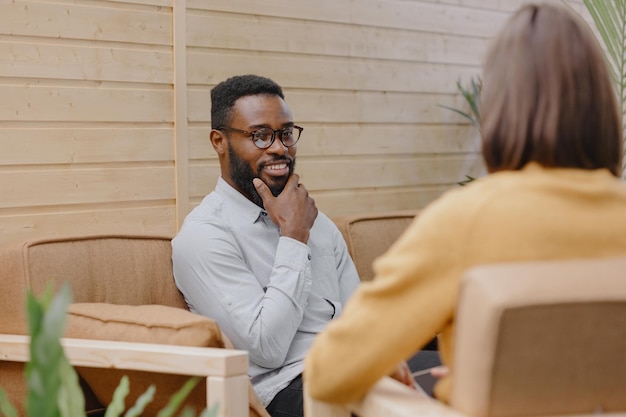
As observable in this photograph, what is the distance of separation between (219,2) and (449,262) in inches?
79.5

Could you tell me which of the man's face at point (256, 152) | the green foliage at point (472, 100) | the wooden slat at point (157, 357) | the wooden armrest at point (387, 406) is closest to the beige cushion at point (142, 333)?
the wooden slat at point (157, 357)

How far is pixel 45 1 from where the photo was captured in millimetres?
2730

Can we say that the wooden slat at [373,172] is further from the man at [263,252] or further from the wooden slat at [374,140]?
the man at [263,252]

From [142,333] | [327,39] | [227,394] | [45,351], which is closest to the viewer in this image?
[45,351]

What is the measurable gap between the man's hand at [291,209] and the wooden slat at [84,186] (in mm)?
527

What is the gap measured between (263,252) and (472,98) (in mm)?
1650

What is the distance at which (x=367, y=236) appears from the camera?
3145 millimetres

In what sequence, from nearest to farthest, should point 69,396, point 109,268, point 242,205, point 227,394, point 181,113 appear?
point 69,396, point 227,394, point 109,268, point 242,205, point 181,113

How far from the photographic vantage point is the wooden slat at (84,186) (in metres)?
2.70

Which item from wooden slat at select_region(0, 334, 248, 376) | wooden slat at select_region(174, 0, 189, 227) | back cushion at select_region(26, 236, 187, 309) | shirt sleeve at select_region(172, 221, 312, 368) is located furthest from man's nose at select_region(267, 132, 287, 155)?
wooden slat at select_region(0, 334, 248, 376)

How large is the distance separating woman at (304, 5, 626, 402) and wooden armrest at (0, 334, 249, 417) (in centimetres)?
50

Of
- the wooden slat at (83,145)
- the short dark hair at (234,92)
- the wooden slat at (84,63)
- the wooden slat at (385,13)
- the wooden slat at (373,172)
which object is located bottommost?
the wooden slat at (373,172)

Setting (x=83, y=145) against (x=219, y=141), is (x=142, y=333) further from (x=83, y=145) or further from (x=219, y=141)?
(x=83, y=145)

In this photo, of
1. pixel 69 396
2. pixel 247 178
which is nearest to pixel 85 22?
pixel 247 178
